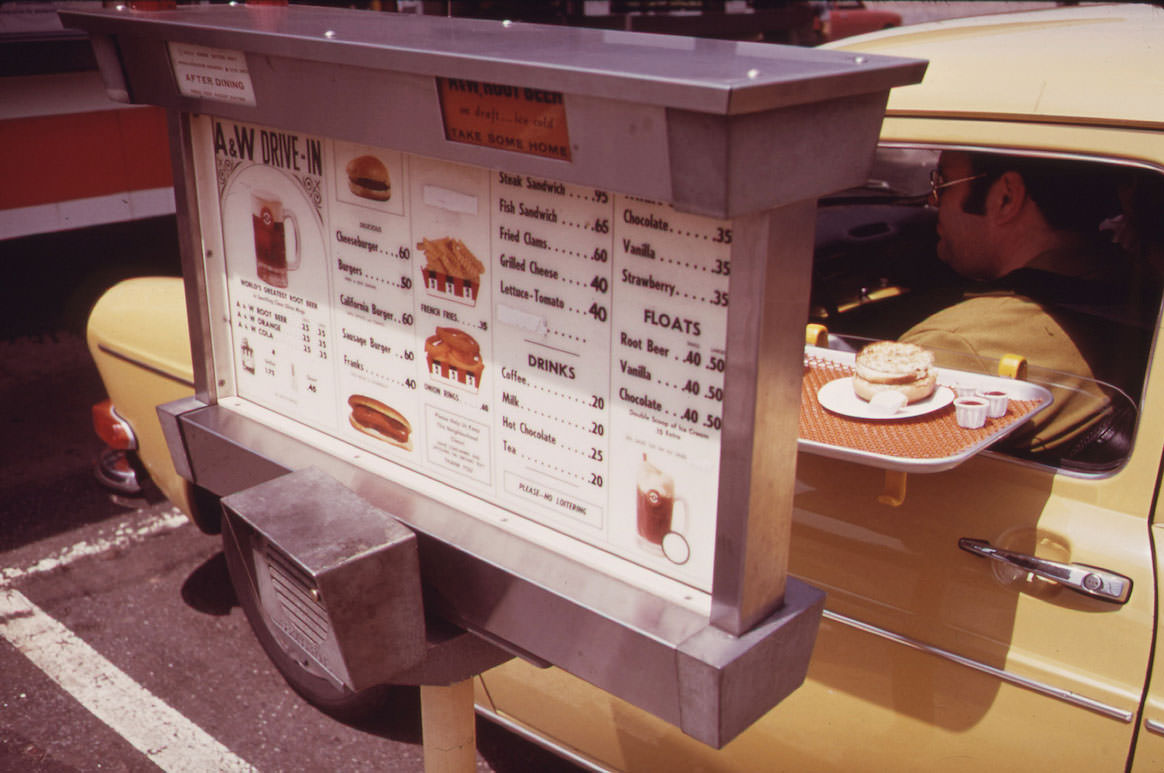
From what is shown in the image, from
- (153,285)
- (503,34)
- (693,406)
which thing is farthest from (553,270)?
(153,285)

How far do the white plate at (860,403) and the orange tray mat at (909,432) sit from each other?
1 cm

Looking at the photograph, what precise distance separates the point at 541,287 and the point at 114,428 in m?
2.37

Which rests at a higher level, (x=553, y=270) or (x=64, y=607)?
(x=553, y=270)

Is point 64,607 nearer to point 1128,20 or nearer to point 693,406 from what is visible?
point 693,406

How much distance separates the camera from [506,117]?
3.43 feet

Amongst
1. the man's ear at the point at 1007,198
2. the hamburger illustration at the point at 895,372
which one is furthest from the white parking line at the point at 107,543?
the man's ear at the point at 1007,198

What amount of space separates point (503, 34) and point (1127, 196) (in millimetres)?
1314

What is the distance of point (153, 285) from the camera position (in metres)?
3.15

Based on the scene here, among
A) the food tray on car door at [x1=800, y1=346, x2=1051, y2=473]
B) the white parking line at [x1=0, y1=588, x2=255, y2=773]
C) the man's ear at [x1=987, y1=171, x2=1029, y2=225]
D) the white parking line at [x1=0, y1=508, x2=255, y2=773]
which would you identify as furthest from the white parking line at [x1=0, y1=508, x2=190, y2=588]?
the man's ear at [x1=987, y1=171, x2=1029, y2=225]

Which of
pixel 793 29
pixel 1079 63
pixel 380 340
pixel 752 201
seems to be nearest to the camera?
pixel 752 201

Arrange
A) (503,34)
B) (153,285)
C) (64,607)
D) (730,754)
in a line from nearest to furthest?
(503,34)
(730,754)
(153,285)
(64,607)

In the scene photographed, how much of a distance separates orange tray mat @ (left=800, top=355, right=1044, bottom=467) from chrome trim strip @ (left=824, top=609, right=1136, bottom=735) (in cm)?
39

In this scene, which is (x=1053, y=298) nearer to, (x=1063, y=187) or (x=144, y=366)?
(x=1063, y=187)

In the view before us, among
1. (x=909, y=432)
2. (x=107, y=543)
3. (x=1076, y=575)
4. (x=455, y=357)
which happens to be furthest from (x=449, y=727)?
(x=107, y=543)
